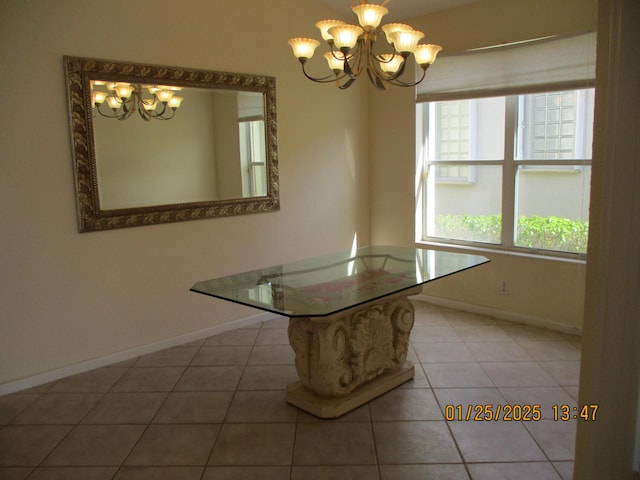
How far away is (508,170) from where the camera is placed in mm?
4207

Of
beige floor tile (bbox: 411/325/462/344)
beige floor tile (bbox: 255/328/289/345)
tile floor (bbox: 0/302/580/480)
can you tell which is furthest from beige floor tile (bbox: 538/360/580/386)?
beige floor tile (bbox: 255/328/289/345)

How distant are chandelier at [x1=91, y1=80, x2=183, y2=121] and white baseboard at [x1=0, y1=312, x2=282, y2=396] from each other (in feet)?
5.38

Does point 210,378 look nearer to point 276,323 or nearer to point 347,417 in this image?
point 347,417

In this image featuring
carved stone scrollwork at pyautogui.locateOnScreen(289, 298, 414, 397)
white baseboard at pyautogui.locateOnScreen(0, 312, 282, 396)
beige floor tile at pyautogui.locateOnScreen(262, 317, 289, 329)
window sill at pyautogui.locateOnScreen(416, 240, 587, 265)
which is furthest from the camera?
beige floor tile at pyautogui.locateOnScreen(262, 317, 289, 329)

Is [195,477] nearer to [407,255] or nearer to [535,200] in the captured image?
[407,255]

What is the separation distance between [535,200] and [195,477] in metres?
3.23

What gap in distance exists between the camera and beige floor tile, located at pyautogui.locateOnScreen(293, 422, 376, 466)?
2.40m

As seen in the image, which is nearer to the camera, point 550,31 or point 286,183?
point 550,31

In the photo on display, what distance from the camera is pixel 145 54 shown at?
3.50 m

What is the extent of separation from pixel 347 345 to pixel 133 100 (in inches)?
86.8

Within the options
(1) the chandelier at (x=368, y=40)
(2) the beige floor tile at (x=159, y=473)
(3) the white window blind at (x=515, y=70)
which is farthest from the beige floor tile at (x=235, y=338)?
(3) the white window blind at (x=515, y=70)

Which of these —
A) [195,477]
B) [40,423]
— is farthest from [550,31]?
[40,423]

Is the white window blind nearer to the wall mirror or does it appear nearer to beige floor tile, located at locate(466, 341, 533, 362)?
the wall mirror

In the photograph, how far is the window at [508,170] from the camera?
3.84m
